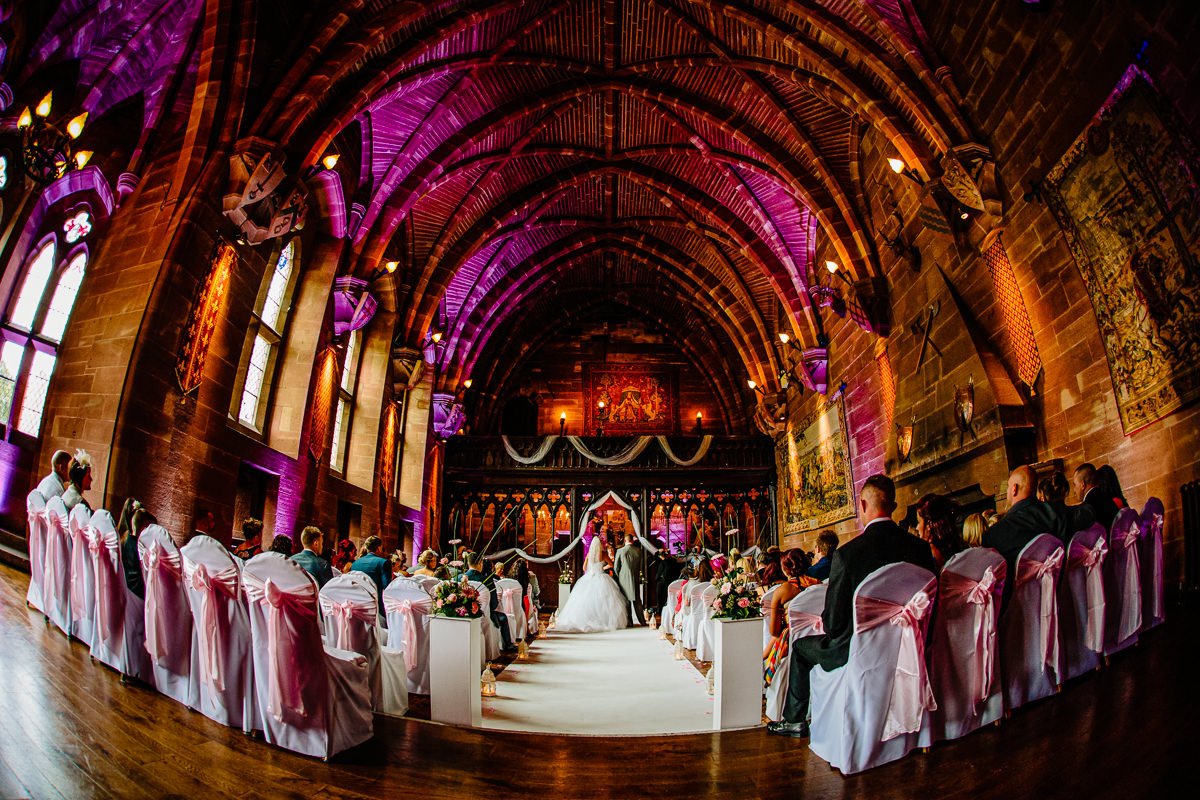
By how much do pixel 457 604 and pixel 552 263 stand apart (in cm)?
1435

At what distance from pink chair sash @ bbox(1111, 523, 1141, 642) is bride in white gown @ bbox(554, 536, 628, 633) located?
336 inches

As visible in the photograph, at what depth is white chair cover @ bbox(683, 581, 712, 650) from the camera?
303 inches

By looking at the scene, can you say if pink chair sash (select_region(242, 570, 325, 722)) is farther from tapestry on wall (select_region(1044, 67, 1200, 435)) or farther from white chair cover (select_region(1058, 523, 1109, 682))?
tapestry on wall (select_region(1044, 67, 1200, 435))

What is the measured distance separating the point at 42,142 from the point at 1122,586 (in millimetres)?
8175

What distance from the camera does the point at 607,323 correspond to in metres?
21.2

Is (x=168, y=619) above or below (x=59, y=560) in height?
below

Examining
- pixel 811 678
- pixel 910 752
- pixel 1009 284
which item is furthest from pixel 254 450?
pixel 1009 284

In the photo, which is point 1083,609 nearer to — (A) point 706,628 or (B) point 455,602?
(B) point 455,602

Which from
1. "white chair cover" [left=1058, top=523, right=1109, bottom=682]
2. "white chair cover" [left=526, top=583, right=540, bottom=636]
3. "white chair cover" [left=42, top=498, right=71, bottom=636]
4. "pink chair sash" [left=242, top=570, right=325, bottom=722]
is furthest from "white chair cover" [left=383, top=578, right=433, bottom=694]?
"white chair cover" [left=526, top=583, right=540, bottom=636]

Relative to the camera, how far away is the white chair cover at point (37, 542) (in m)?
4.26

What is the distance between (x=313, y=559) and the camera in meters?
4.88

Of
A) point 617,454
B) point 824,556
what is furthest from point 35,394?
point 617,454

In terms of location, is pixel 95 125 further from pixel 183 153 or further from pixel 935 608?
pixel 935 608

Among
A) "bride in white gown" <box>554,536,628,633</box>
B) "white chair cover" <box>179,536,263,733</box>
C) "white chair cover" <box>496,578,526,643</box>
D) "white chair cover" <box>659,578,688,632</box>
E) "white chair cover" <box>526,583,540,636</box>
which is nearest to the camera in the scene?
"white chair cover" <box>179,536,263,733</box>
